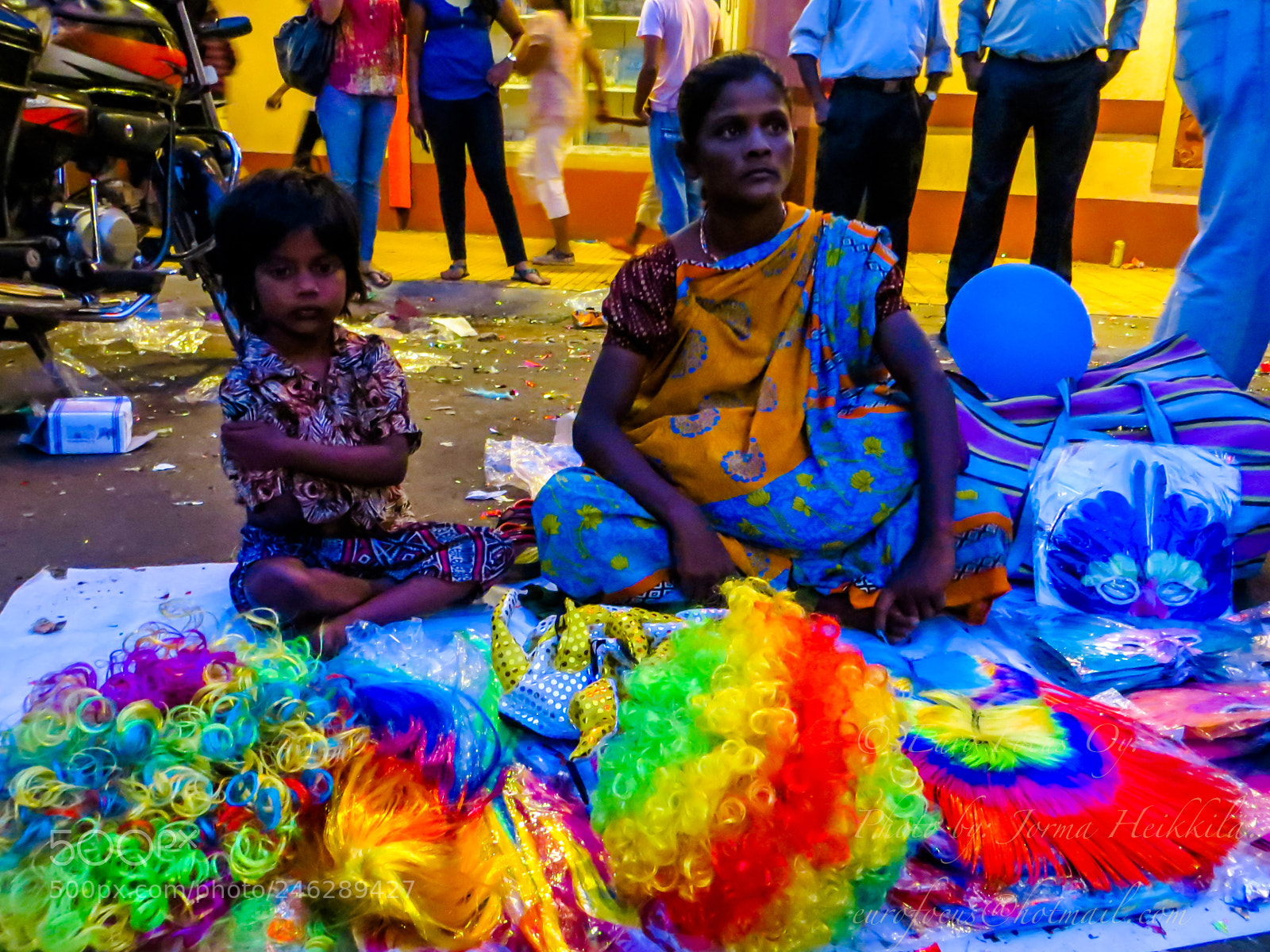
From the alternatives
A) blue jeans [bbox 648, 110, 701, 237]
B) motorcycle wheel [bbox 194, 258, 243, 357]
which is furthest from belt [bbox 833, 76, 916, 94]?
motorcycle wheel [bbox 194, 258, 243, 357]

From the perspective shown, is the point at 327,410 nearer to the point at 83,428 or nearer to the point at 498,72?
the point at 83,428

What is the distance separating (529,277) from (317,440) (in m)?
4.53

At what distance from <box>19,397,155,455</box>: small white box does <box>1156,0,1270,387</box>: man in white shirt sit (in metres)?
3.26

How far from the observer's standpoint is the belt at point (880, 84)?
187 inches

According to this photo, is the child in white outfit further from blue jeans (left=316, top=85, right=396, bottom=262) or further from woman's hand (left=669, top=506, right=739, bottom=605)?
woman's hand (left=669, top=506, right=739, bottom=605)

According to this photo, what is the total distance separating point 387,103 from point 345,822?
16.4 feet

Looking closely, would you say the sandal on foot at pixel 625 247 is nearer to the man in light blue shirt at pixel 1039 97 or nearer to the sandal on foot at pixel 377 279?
the sandal on foot at pixel 377 279

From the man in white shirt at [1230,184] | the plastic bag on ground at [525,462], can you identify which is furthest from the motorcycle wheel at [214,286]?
the man in white shirt at [1230,184]

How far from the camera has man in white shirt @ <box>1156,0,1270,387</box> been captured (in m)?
2.74

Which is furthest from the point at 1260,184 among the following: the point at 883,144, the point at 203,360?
the point at 203,360

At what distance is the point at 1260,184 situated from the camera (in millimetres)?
2768

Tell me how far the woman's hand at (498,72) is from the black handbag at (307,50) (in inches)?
42.5

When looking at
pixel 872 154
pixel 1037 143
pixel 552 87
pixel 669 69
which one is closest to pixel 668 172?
pixel 669 69

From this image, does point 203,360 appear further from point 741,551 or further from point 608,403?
point 741,551
